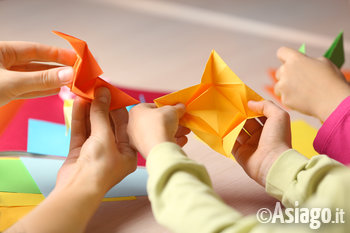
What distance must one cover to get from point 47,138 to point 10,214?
20cm

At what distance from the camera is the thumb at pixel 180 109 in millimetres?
526

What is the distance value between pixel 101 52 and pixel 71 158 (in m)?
0.44

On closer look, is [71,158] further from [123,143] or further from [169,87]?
[169,87]

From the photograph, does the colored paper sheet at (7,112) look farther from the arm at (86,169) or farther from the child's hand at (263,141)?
the child's hand at (263,141)

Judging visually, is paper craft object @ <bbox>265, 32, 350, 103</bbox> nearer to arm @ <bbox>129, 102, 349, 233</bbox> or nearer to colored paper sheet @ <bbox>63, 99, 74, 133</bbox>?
arm @ <bbox>129, 102, 349, 233</bbox>

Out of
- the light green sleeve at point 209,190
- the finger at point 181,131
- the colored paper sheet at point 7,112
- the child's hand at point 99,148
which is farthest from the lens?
the colored paper sheet at point 7,112

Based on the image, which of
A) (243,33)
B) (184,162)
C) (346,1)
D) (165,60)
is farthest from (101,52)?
(346,1)

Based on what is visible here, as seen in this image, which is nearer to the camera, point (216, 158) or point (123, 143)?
point (123, 143)

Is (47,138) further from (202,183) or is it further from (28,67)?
(202,183)

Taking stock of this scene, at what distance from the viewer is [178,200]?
1.29 feet

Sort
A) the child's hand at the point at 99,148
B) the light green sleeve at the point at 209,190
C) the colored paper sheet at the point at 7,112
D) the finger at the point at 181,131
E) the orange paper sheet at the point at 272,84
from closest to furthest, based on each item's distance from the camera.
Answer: the light green sleeve at the point at 209,190
the child's hand at the point at 99,148
the finger at the point at 181,131
the colored paper sheet at the point at 7,112
the orange paper sheet at the point at 272,84

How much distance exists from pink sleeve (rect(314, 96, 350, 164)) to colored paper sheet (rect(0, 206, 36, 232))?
445mm

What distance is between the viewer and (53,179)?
1.84 ft

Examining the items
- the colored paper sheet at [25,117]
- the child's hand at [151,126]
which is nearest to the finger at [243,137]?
the child's hand at [151,126]
